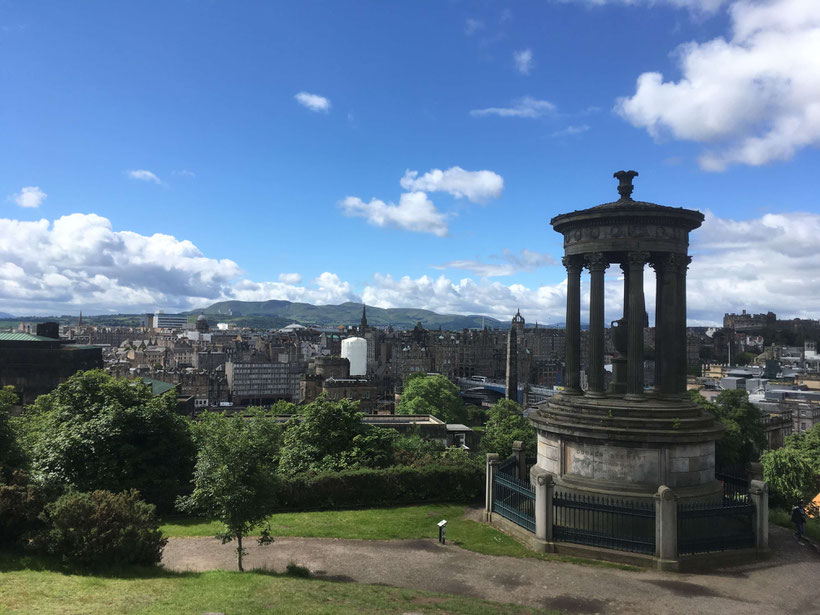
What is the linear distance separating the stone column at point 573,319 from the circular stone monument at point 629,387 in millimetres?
44

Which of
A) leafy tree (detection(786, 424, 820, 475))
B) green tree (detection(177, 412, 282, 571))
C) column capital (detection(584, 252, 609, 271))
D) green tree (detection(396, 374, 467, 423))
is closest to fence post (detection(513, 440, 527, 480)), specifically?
column capital (detection(584, 252, 609, 271))

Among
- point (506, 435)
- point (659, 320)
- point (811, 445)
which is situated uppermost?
point (659, 320)

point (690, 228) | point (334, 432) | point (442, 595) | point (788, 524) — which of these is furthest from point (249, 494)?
point (788, 524)

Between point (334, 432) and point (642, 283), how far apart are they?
58.1 feet

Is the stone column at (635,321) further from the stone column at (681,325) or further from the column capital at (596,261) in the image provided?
the stone column at (681,325)

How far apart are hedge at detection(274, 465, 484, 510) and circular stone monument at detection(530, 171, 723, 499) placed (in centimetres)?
586

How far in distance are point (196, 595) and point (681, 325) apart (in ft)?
67.1

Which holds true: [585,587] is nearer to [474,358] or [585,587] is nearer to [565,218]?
[565,218]

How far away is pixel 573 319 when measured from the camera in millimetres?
25812

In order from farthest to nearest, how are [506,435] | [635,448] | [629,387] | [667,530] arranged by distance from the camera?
[506,435]
[629,387]
[635,448]
[667,530]

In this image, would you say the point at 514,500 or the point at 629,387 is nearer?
the point at 629,387

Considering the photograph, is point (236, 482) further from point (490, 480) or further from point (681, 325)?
point (681, 325)

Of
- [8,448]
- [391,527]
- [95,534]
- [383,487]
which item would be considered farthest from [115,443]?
[391,527]

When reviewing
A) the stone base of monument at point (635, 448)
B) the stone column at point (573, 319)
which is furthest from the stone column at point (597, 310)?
the stone base of monument at point (635, 448)
